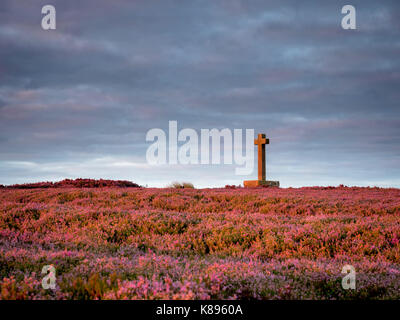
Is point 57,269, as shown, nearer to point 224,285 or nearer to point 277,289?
point 224,285

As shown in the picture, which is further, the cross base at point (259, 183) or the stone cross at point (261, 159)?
the stone cross at point (261, 159)

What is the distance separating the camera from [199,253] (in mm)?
8164

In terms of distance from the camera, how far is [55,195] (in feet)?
65.7

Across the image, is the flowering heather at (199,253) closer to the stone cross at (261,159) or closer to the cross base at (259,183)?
the cross base at (259,183)

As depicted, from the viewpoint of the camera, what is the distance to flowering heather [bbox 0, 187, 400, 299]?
488 centimetres

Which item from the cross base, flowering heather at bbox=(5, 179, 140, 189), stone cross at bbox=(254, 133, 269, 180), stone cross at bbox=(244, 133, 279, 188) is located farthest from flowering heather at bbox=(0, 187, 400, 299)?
stone cross at bbox=(254, 133, 269, 180)

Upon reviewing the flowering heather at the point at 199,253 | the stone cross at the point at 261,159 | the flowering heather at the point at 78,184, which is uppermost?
the stone cross at the point at 261,159

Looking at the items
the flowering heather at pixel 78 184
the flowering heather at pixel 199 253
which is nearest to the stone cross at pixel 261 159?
the flowering heather at pixel 78 184

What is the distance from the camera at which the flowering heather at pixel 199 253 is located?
4875 millimetres

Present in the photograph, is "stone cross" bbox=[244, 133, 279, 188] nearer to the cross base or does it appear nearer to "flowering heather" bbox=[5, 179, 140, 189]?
the cross base

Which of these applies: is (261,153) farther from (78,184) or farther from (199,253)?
(199,253)

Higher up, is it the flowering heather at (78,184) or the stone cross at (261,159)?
the stone cross at (261,159)

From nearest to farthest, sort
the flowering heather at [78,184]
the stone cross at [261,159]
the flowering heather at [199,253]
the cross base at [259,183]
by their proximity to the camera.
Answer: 1. the flowering heather at [199,253]
2. the flowering heather at [78,184]
3. the cross base at [259,183]
4. the stone cross at [261,159]
